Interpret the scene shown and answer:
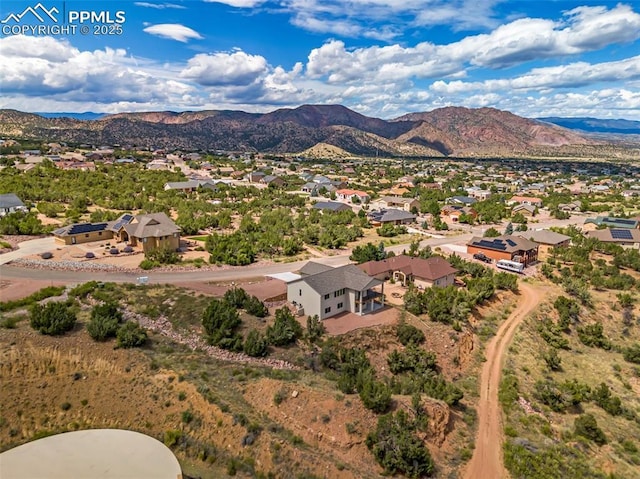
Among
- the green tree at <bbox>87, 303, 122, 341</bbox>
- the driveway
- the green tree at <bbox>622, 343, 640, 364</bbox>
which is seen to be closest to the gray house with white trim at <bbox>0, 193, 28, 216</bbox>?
the driveway

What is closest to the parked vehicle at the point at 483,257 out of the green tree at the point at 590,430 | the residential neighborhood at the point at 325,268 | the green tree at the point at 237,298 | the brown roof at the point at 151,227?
the residential neighborhood at the point at 325,268

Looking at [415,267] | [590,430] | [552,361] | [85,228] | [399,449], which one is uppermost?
[85,228]

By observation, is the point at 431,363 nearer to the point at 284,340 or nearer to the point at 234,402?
the point at 284,340

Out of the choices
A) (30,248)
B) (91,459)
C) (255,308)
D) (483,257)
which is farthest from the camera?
(483,257)

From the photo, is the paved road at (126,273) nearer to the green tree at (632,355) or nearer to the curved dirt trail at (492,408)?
the curved dirt trail at (492,408)

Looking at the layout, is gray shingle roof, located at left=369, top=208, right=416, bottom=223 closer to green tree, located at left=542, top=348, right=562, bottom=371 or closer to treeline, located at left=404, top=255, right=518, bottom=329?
treeline, located at left=404, top=255, right=518, bottom=329

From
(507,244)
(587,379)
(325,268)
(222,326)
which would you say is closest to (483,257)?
(507,244)

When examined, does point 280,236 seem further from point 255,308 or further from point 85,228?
point 255,308
